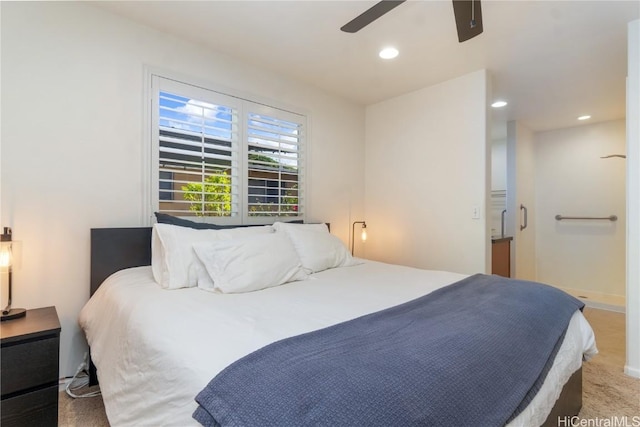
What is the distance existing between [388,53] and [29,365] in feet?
9.66

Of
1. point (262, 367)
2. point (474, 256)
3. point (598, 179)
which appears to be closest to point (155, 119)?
point (262, 367)

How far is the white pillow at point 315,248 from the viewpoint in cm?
236

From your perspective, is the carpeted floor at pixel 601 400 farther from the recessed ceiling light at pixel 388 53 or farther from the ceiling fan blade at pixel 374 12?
the recessed ceiling light at pixel 388 53

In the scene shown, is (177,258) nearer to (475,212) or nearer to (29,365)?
(29,365)

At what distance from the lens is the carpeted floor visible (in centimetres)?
169

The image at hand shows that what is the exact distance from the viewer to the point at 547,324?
4.56 feet

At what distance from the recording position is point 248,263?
1.82m

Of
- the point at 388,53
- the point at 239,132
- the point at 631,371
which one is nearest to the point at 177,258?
the point at 239,132

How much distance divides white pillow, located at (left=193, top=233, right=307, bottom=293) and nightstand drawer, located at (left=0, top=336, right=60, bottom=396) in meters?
0.78

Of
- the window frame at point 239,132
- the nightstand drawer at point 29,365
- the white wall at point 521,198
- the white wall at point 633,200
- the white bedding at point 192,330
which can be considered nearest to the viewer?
the white bedding at point 192,330

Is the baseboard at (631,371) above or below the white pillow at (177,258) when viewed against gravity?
below

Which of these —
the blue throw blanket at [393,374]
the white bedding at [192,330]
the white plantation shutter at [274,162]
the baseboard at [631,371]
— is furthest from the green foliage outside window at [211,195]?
the baseboard at [631,371]

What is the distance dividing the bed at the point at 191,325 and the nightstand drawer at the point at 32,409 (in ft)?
0.74

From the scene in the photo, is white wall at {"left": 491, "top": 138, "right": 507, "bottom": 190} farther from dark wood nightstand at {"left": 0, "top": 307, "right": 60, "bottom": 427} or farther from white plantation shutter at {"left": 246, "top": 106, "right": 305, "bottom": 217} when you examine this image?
dark wood nightstand at {"left": 0, "top": 307, "right": 60, "bottom": 427}
